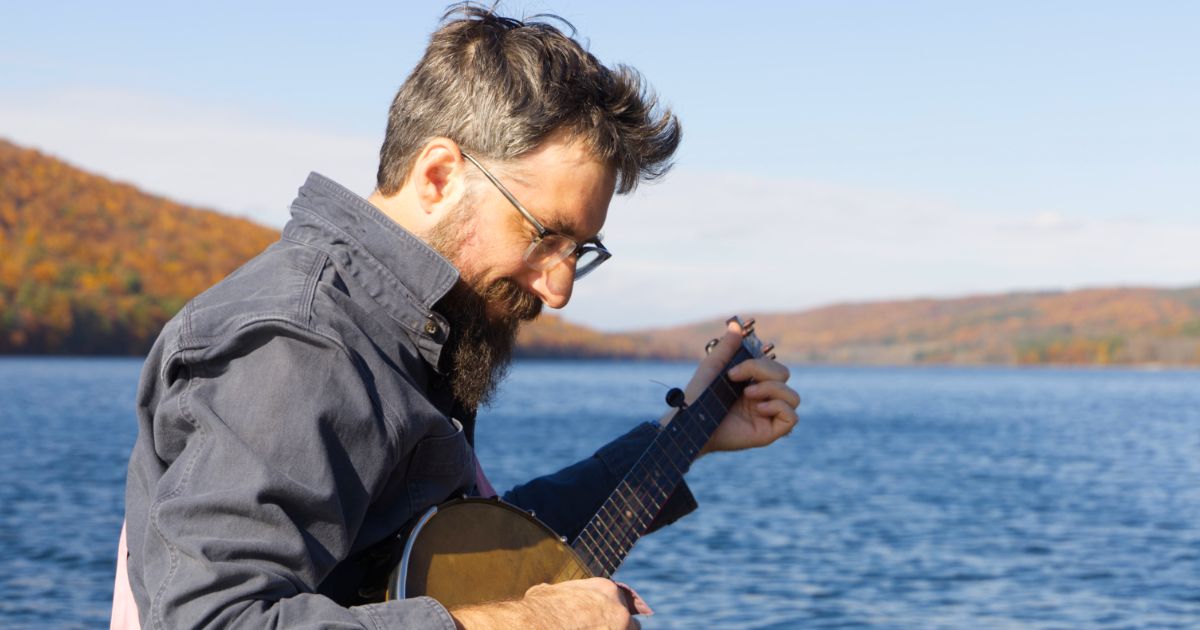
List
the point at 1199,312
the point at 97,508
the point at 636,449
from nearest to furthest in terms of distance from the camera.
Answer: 1. the point at 636,449
2. the point at 97,508
3. the point at 1199,312

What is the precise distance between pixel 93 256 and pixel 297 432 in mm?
112764

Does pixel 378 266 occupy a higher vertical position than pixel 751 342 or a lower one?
higher

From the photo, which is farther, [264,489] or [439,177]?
[439,177]

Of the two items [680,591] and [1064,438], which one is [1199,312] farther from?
[680,591]

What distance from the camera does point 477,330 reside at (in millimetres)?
2104

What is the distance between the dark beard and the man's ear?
13 cm

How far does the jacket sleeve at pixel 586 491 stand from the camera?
2.77m

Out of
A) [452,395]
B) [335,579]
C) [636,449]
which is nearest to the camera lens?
[335,579]

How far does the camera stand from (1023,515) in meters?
27.2

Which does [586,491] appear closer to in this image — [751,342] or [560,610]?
Result: [751,342]

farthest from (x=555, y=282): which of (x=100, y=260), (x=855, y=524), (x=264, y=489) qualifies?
(x=100, y=260)

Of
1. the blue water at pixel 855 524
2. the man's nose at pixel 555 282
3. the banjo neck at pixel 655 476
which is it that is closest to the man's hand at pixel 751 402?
the banjo neck at pixel 655 476

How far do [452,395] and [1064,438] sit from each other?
186ft

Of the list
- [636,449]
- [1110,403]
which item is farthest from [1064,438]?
[636,449]
